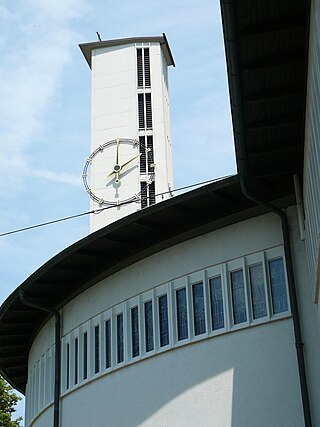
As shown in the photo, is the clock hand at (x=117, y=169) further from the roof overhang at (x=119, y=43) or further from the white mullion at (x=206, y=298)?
the white mullion at (x=206, y=298)

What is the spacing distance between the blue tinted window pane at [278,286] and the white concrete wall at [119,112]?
45636 millimetres

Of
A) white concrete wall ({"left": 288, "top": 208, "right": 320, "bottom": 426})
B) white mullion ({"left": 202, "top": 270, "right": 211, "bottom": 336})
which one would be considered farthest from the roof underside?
white mullion ({"left": 202, "top": 270, "right": 211, "bottom": 336})

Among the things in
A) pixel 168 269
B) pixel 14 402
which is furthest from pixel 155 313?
pixel 14 402

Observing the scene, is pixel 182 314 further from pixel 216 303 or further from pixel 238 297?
pixel 238 297

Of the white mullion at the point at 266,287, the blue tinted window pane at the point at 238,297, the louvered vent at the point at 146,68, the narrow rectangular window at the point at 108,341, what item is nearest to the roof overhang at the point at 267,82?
the white mullion at the point at 266,287

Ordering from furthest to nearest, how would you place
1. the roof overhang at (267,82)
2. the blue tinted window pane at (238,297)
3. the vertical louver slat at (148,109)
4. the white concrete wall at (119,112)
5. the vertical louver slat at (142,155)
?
the vertical louver slat at (148,109) < the vertical louver slat at (142,155) < the white concrete wall at (119,112) < the blue tinted window pane at (238,297) < the roof overhang at (267,82)

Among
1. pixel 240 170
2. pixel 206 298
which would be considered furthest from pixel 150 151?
pixel 240 170

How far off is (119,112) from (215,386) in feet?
159

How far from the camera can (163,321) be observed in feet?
60.7

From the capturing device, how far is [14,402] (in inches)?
1715

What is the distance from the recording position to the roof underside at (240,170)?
12120 millimetres

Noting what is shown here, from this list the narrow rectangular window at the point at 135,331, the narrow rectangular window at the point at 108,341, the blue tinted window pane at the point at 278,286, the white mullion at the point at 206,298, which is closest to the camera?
the blue tinted window pane at the point at 278,286

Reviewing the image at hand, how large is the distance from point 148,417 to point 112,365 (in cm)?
191

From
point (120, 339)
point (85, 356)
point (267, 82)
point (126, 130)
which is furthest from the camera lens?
point (126, 130)
